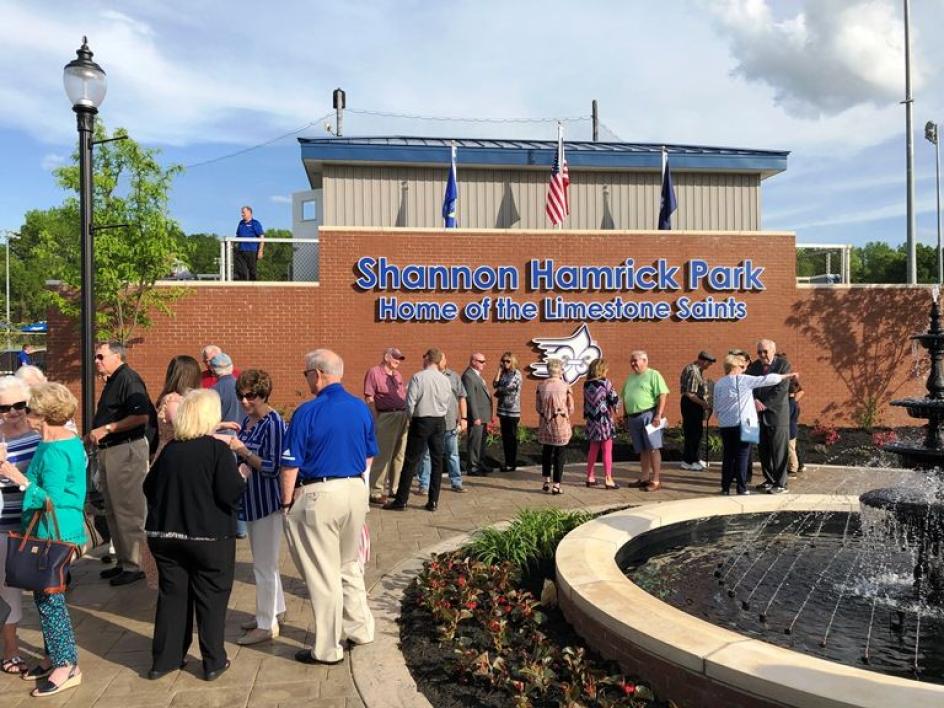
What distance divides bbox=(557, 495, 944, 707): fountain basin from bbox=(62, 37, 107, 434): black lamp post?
503cm

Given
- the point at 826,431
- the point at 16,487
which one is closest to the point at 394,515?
the point at 16,487

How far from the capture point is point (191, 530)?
4113 millimetres

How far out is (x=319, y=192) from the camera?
64.0 ft

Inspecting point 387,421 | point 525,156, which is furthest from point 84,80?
point 525,156

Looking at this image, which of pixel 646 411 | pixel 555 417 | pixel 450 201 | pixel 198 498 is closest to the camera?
pixel 198 498

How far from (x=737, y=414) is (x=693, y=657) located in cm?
525

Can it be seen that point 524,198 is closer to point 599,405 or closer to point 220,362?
point 599,405

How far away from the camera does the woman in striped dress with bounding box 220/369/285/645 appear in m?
4.69

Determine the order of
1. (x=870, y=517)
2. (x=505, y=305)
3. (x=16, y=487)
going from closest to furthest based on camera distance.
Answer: (x=16, y=487) → (x=870, y=517) → (x=505, y=305)

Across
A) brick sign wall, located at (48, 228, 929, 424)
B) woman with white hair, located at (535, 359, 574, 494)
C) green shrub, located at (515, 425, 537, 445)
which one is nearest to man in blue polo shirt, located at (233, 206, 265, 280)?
brick sign wall, located at (48, 228, 929, 424)

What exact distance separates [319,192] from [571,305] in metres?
8.31

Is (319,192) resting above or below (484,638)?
above

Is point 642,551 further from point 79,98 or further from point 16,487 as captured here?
point 79,98

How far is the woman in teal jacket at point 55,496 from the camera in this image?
4.07 m
